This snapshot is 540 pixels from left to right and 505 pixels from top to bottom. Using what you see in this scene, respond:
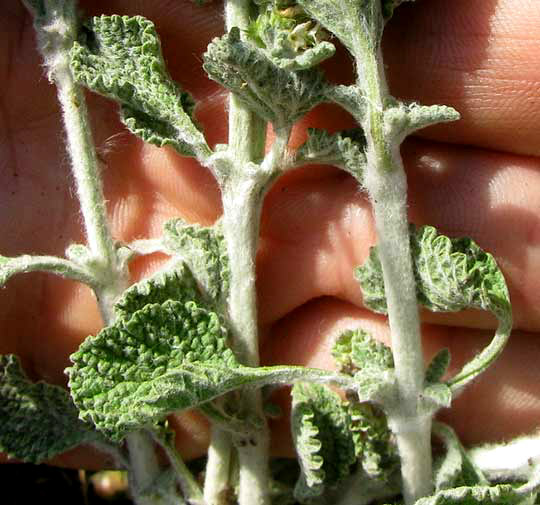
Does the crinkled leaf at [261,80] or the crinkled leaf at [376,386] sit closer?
the crinkled leaf at [261,80]

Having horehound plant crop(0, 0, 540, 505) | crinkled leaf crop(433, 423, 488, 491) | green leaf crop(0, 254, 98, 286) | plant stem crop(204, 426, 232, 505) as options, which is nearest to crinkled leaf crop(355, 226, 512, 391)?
horehound plant crop(0, 0, 540, 505)

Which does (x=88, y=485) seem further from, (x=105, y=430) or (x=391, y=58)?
(x=391, y=58)

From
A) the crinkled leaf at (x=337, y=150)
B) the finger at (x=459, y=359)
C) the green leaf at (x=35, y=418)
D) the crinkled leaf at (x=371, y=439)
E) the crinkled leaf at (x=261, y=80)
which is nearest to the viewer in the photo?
the crinkled leaf at (x=261, y=80)

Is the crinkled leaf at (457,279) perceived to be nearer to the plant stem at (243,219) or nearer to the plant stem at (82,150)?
the plant stem at (243,219)

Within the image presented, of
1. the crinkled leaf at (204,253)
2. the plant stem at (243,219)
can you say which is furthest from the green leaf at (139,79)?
the crinkled leaf at (204,253)

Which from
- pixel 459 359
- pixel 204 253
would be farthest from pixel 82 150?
pixel 459 359

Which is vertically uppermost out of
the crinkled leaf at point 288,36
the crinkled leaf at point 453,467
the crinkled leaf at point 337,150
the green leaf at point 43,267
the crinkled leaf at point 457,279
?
the crinkled leaf at point 288,36

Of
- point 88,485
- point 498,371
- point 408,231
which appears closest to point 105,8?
point 408,231
